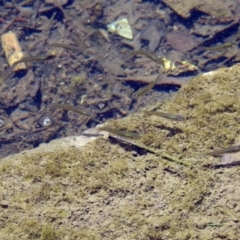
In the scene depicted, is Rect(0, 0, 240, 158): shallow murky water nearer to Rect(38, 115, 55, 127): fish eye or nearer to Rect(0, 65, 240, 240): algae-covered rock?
Rect(38, 115, 55, 127): fish eye

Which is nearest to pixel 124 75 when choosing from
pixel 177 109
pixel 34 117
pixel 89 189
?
pixel 34 117

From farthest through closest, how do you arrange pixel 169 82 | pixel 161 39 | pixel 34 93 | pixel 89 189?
pixel 161 39 < pixel 34 93 < pixel 169 82 < pixel 89 189

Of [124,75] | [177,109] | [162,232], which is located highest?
[177,109]

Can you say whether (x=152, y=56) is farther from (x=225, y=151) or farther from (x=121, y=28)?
(x=225, y=151)

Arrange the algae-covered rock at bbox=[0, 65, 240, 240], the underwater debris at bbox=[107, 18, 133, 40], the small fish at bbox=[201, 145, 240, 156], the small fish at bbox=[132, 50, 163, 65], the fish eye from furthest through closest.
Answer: the underwater debris at bbox=[107, 18, 133, 40] → the fish eye → the small fish at bbox=[132, 50, 163, 65] → the small fish at bbox=[201, 145, 240, 156] → the algae-covered rock at bbox=[0, 65, 240, 240]

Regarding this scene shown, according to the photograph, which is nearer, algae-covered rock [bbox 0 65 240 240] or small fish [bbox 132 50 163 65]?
algae-covered rock [bbox 0 65 240 240]

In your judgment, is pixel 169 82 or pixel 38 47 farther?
pixel 38 47

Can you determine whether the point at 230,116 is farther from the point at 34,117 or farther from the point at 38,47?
the point at 38,47

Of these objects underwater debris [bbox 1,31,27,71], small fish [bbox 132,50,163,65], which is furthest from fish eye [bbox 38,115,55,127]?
small fish [bbox 132,50,163,65]
